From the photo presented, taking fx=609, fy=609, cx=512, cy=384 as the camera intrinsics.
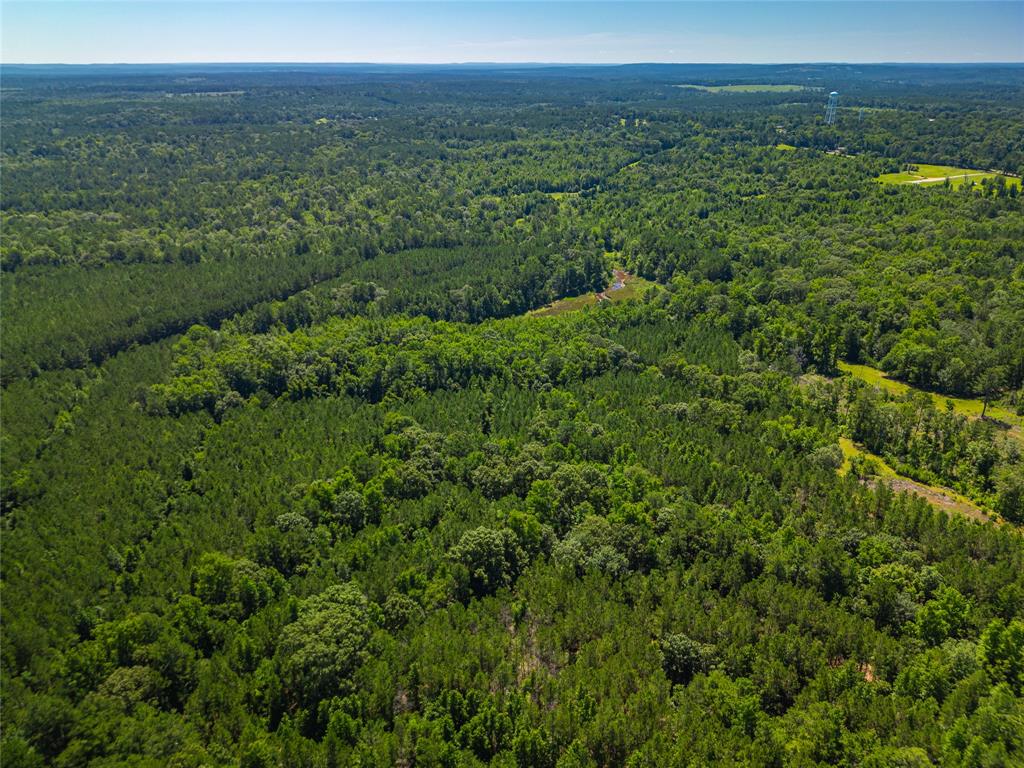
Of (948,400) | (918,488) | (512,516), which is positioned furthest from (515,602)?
(948,400)

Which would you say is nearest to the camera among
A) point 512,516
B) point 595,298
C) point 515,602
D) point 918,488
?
point 515,602

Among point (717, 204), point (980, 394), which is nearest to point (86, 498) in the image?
point (980, 394)

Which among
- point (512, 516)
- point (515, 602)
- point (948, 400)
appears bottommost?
point (515, 602)

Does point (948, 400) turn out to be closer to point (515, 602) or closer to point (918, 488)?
point (918, 488)

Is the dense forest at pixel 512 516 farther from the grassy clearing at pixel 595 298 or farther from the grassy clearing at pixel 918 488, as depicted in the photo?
the grassy clearing at pixel 595 298

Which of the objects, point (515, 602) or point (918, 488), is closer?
point (515, 602)

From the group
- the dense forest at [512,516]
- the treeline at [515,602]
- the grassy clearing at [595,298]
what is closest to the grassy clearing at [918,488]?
the dense forest at [512,516]

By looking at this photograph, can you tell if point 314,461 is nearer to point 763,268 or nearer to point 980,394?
point 980,394
